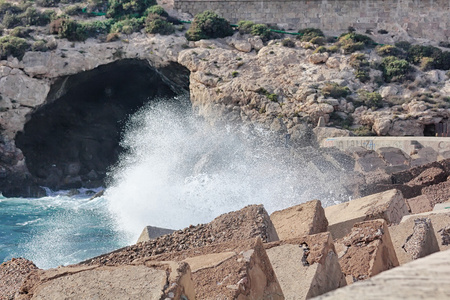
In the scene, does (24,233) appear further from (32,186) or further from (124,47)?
(124,47)

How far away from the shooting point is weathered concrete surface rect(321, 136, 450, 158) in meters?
17.3

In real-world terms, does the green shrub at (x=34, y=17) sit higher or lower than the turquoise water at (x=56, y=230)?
higher

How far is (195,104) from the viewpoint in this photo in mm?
26625

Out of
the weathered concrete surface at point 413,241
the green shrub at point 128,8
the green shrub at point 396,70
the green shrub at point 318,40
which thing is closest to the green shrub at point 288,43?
the green shrub at point 318,40

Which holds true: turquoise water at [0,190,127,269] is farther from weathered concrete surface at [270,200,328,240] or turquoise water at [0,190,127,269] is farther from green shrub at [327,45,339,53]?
green shrub at [327,45,339,53]

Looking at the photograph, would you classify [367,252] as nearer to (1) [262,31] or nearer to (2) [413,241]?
(2) [413,241]

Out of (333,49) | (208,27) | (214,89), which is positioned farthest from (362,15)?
(214,89)

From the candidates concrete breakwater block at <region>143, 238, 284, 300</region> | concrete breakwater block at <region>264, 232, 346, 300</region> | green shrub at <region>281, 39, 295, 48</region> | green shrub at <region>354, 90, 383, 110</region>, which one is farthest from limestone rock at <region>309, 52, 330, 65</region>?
concrete breakwater block at <region>143, 238, 284, 300</region>

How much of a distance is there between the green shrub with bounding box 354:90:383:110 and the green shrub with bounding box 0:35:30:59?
1379cm

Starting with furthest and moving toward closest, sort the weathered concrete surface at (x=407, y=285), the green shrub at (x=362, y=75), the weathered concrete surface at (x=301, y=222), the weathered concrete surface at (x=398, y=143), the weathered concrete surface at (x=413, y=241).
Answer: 1. the green shrub at (x=362, y=75)
2. the weathered concrete surface at (x=398, y=143)
3. the weathered concrete surface at (x=301, y=222)
4. the weathered concrete surface at (x=413, y=241)
5. the weathered concrete surface at (x=407, y=285)

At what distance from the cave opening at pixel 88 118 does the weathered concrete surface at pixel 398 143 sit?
30.0ft

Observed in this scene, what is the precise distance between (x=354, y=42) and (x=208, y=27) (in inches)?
254

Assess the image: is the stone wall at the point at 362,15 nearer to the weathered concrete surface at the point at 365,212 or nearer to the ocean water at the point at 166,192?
the ocean water at the point at 166,192

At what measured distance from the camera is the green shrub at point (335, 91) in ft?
80.8
